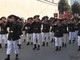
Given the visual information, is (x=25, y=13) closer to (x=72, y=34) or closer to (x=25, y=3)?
(x=25, y=3)

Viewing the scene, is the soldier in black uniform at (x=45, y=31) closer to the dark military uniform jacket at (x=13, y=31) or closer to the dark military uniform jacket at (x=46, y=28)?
the dark military uniform jacket at (x=46, y=28)

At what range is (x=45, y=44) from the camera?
2022 cm

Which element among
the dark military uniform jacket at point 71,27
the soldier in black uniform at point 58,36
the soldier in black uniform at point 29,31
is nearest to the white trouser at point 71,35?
the dark military uniform jacket at point 71,27

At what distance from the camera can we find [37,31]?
18.1 m

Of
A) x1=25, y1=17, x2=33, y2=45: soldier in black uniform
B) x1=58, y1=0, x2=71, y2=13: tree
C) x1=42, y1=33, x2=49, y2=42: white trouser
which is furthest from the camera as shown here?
x1=58, y1=0, x2=71, y2=13: tree

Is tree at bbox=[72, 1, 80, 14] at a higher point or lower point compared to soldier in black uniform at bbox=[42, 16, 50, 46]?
higher

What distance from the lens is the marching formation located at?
14.7 meters

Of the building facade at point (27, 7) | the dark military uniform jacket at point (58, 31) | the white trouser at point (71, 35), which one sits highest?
the building facade at point (27, 7)

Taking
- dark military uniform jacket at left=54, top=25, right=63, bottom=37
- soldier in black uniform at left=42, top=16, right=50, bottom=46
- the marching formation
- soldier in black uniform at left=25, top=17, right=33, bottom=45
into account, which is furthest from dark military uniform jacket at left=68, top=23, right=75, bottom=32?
dark military uniform jacket at left=54, top=25, right=63, bottom=37

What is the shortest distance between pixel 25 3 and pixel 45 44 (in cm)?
1544

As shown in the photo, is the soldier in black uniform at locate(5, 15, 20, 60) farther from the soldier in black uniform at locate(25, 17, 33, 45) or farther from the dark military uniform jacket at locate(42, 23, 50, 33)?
the dark military uniform jacket at locate(42, 23, 50, 33)

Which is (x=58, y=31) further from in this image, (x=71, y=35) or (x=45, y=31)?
(x=71, y=35)

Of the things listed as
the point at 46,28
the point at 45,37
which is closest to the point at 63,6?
the point at 46,28

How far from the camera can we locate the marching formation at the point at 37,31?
48.3ft
